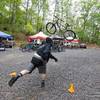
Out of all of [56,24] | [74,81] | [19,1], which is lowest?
[74,81]

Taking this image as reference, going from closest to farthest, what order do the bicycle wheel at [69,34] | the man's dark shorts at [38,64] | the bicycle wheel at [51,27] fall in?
the man's dark shorts at [38,64]
the bicycle wheel at [51,27]
the bicycle wheel at [69,34]

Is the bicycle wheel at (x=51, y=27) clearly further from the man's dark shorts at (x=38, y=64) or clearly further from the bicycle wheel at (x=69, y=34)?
the man's dark shorts at (x=38, y=64)

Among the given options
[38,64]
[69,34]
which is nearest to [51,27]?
[69,34]

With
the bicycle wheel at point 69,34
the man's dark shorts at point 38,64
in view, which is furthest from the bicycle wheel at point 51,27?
the man's dark shorts at point 38,64

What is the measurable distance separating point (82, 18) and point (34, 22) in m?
14.7

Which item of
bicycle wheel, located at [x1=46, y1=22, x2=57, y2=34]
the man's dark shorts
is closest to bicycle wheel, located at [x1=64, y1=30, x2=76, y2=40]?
bicycle wheel, located at [x1=46, y1=22, x2=57, y2=34]

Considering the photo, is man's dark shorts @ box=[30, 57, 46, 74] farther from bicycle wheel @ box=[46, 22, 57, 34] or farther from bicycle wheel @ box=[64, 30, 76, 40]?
bicycle wheel @ box=[64, 30, 76, 40]

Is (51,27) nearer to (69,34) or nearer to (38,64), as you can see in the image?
(69,34)

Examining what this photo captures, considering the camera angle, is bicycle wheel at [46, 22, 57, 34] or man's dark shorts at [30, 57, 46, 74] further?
Result: bicycle wheel at [46, 22, 57, 34]

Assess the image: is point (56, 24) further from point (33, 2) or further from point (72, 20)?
point (72, 20)

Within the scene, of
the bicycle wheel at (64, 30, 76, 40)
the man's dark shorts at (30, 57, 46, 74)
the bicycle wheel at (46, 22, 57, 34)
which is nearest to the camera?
the man's dark shorts at (30, 57, 46, 74)

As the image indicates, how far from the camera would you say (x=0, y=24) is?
6975 cm

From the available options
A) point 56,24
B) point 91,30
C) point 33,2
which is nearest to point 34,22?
point 33,2

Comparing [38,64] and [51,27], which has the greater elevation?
[51,27]
